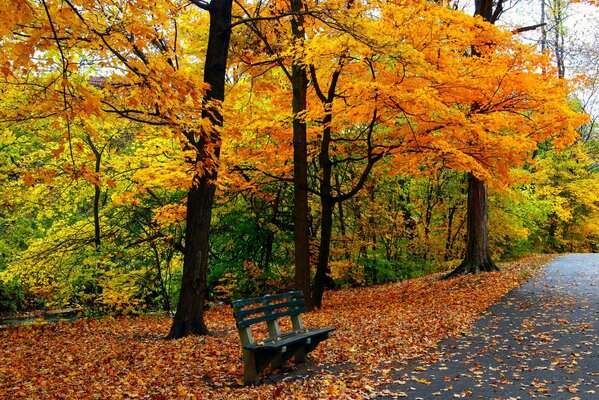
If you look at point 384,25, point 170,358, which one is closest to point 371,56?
point 384,25

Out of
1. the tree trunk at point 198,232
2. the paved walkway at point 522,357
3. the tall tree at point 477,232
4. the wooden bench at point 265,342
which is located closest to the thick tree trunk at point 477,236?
the tall tree at point 477,232

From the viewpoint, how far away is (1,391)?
232 inches

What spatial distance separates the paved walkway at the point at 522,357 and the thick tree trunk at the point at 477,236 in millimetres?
3983

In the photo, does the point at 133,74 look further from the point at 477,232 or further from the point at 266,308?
the point at 477,232

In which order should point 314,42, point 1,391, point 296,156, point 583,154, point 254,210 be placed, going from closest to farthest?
point 1,391
point 314,42
point 296,156
point 254,210
point 583,154

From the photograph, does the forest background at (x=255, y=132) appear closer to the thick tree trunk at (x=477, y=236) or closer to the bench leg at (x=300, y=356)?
the thick tree trunk at (x=477, y=236)

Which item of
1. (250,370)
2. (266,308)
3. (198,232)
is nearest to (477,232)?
(198,232)

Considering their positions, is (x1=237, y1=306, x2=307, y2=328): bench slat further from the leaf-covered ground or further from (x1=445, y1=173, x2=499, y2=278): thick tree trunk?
(x1=445, y1=173, x2=499, y2=278): thick tree trunk

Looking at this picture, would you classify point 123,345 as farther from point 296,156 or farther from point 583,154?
point 583,154

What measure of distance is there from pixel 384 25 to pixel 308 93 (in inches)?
138

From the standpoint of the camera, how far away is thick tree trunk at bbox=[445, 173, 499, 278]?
1452cm

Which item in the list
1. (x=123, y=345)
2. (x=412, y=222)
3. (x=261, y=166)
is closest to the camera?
(x=123, y=345)

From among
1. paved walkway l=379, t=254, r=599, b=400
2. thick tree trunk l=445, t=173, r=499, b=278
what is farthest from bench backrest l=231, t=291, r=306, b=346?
thick tree trunk l=445, t=173, r=499, b=278

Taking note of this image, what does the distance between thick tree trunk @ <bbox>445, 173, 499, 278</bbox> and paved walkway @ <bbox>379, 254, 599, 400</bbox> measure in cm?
398
